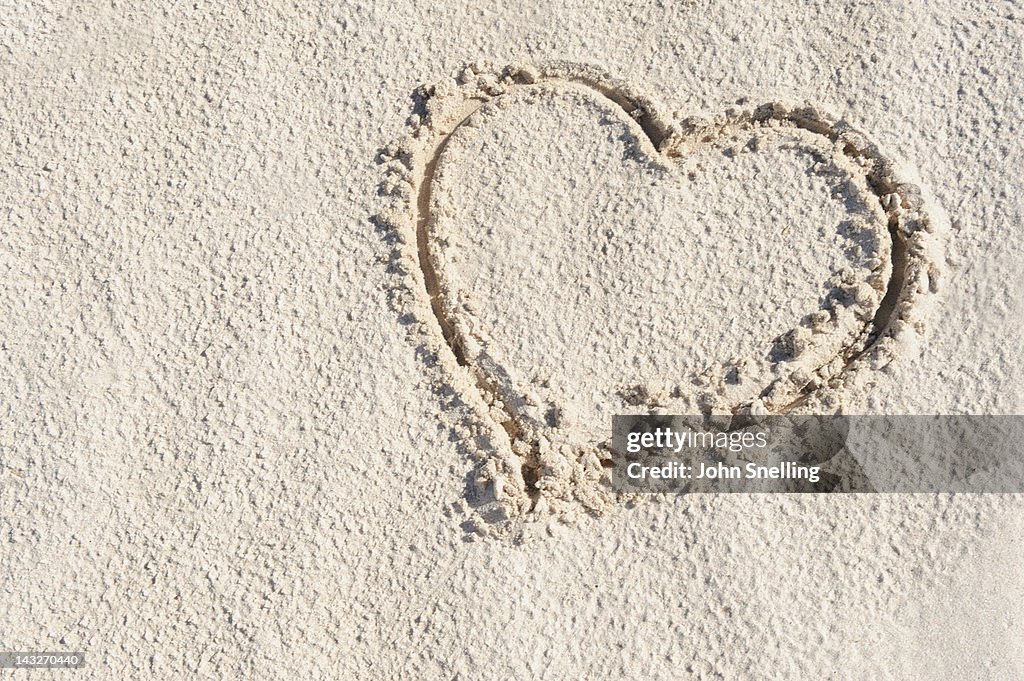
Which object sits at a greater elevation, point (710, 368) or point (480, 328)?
point (480, 328)

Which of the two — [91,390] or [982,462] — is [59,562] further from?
[982,462]

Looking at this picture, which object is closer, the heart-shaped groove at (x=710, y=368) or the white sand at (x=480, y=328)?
the white sand at (x=480, y=328)

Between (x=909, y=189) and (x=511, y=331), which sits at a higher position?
(x=909, y=189)

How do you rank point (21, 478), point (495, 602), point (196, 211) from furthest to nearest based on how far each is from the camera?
point (196, 211) → point (21, 478) → point (495, 602)

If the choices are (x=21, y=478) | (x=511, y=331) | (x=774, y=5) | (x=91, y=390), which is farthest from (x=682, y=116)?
(x=21, y=478)
